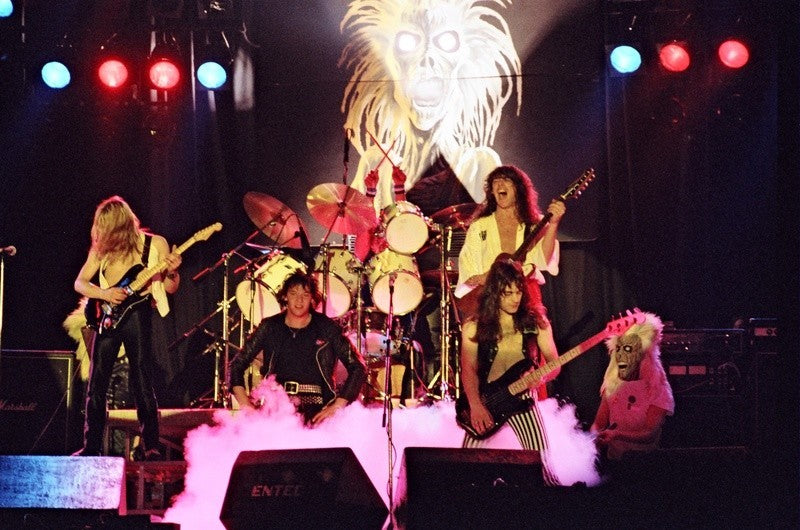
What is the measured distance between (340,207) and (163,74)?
1915mm

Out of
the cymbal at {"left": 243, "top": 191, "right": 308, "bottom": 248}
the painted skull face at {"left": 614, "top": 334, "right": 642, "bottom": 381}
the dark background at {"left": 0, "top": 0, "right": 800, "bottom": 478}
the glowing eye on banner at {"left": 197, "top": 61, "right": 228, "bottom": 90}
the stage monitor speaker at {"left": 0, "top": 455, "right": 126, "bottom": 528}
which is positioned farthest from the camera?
the dark background at {"left": 0, "top": 0, "right": 800, "bottom": 478}

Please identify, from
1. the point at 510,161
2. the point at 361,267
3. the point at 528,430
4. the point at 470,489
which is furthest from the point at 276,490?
the point at 510,161

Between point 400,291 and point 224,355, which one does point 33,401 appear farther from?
point 400,291

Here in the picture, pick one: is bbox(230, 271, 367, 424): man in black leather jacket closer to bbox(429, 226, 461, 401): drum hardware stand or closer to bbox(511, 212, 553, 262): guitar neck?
bbox(511, 212, 553, 262): guitar neck

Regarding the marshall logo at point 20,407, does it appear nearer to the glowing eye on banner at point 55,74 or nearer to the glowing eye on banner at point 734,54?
the glowing eye on banner at point 55,74

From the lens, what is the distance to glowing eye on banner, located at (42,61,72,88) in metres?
8.60

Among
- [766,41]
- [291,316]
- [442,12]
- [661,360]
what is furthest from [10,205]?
[766,41]

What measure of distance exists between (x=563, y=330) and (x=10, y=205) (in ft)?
17.0

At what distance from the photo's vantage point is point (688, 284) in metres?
9.09

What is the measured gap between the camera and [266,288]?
856 cm

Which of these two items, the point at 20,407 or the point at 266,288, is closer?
the point at 20,407

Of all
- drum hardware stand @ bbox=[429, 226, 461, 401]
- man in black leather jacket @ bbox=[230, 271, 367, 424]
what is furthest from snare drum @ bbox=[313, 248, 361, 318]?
man in black leather jacket @ bbox=[230, 271, 367, 424]

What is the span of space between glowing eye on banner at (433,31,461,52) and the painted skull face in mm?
3332

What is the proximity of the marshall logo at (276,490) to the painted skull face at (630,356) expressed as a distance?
375cm
